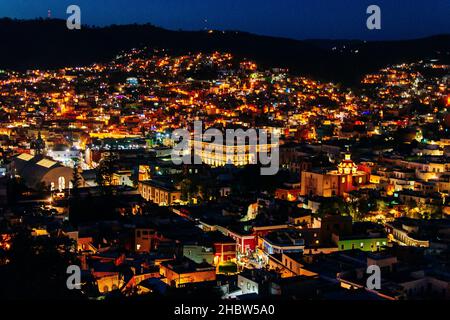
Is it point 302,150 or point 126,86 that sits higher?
point 126,86

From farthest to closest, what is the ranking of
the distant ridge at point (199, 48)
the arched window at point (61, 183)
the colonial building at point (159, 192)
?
the distant ridge at point (199, 48) → the arched window at point (61, 183) → the colonial building at point (159, 192)

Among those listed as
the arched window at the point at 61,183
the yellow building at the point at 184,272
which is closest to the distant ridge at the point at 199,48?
the arched window at the point at 61,183

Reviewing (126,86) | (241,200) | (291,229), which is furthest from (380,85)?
(291,229)

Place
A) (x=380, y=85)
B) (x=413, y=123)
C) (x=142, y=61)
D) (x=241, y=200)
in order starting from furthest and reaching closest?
(x=142, y=61) < (x=380, y=85) < (x=413, y=123) < (x=241, y=200)

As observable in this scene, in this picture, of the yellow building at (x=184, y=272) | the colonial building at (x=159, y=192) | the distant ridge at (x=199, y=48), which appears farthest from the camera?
the distant ridge at (x=199, y=48)

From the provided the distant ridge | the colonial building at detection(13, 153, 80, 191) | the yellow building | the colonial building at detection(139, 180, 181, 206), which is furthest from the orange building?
the distant ridge

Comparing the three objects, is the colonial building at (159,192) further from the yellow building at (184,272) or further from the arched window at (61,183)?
the yellow building at (184,272)

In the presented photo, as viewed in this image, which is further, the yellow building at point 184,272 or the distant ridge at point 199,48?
the distant ridge at point 199,48

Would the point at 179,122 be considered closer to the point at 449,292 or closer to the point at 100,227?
the point at 100,227

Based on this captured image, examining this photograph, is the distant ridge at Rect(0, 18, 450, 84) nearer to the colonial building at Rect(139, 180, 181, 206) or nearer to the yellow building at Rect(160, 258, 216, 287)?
the colonial building at Rect(139, 180, 181, 206)
